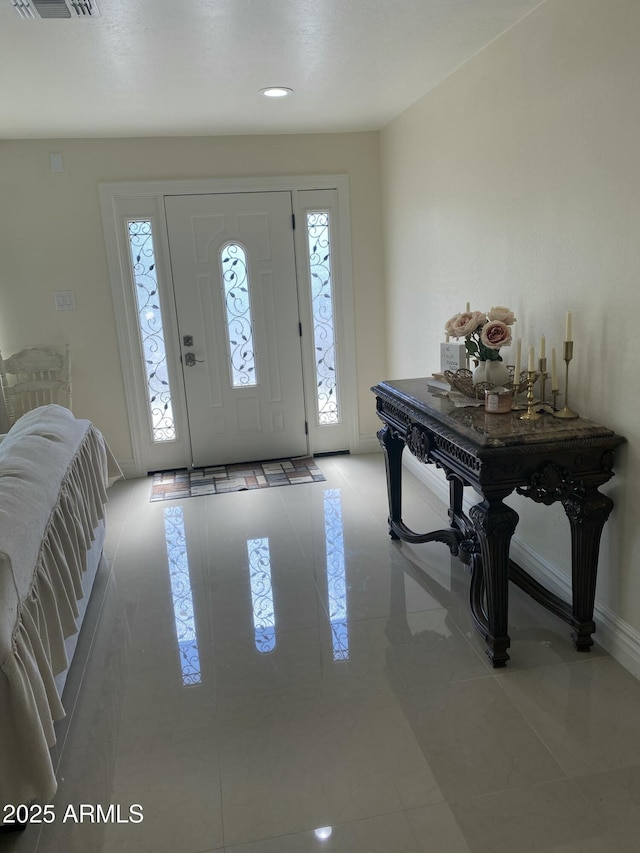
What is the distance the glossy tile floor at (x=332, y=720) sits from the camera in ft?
5.63

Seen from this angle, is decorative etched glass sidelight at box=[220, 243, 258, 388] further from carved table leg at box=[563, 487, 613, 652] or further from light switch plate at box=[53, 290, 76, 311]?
carved table leg at box=[563, 487, 613, 652]

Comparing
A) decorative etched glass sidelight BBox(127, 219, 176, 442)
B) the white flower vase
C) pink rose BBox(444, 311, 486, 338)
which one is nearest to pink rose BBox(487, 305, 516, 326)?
pink rose BBox(444, 311, 486, 338)

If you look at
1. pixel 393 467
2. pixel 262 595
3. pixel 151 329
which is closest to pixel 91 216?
pixel 151 329

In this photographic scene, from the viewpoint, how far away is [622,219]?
212 cm

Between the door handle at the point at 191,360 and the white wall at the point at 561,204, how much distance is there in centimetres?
195

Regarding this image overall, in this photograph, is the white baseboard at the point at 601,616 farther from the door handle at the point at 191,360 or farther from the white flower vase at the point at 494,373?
the door handle at the point at 191,360

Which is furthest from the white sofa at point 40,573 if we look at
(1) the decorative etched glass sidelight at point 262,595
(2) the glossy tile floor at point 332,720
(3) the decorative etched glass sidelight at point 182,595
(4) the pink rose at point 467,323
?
(4) the pink rose at point 467,323

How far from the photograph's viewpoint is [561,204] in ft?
7.99

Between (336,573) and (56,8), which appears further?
(336,573)

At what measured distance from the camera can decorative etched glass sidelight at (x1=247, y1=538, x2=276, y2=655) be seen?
2.62 meters

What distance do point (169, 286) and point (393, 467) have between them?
7.23 feet

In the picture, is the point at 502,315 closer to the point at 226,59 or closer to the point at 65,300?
the point at 226,59

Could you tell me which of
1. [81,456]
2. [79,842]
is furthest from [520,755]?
[81,456]

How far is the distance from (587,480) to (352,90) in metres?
2.46
